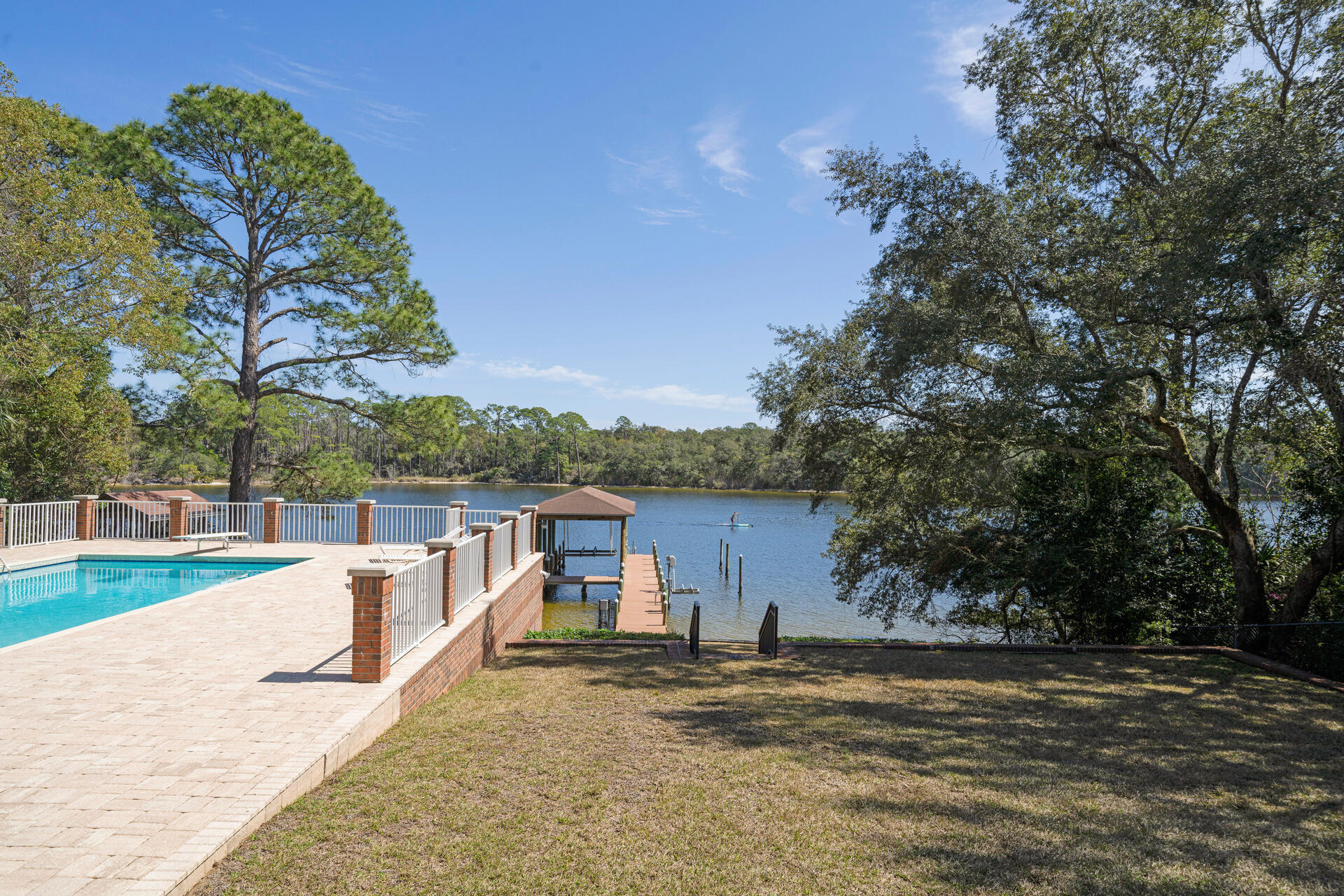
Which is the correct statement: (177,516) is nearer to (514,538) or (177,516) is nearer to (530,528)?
(530,528)

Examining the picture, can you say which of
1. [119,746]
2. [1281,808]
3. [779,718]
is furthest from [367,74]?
[1281,808]

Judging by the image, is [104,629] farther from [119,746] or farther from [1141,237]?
[1141,237]

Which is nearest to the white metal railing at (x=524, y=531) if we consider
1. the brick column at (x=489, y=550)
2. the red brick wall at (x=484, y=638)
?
the red brick wall at (x=484, y=638)

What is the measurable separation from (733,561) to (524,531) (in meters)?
23.3

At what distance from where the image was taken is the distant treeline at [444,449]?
765 inches

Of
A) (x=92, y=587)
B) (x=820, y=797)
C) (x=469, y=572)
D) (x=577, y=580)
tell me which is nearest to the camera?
(x=820, y=797)

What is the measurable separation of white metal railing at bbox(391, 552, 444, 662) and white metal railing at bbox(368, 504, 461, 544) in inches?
321

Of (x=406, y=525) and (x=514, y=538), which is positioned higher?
(x=514, y=538)

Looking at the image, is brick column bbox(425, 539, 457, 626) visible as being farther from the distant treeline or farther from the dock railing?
the distant treeline

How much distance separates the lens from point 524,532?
41.1ft

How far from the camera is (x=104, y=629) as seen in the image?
750cm

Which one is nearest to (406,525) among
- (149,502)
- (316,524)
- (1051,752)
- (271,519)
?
(316,524)

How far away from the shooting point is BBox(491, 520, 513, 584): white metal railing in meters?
10.4

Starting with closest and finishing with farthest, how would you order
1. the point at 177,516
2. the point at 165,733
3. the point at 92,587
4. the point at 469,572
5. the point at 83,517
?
the point at 165,733, the point at 469,572, the point at 92,587, the point at 83,517, the point at 177,516
